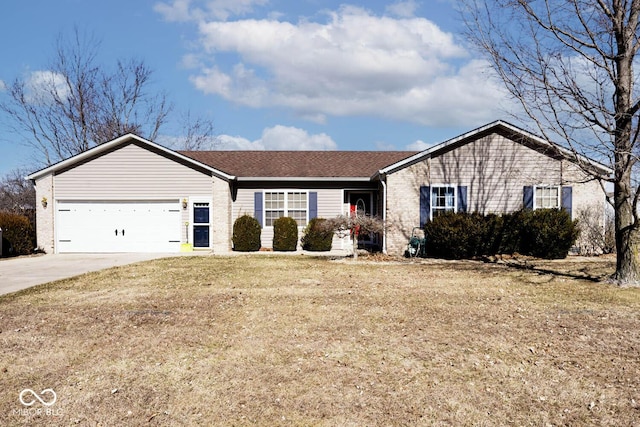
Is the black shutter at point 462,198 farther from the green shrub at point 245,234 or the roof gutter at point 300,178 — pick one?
the green shrub at point 245,234

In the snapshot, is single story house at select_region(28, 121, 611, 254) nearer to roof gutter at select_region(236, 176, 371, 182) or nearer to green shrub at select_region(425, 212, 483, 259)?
roof gutter at select_region(236, 176, 371, 182)

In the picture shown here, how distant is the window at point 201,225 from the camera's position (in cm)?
1800

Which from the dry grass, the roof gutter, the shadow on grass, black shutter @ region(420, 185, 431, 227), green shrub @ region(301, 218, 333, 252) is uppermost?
the roof gutter

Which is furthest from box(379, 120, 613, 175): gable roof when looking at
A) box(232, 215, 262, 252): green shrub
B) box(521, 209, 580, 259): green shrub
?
box(232, 215, 262, 252): green shrub

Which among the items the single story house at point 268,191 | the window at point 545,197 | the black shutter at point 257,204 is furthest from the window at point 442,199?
the black shutter at point 257,204

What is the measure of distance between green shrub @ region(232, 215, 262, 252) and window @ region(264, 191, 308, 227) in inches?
40.5

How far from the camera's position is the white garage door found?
18062 mm

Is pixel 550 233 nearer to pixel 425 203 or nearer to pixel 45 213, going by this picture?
pixel 425 203

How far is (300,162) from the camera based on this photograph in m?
20.2

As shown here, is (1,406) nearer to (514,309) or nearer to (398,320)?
(398,320)

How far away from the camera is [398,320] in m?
6.92

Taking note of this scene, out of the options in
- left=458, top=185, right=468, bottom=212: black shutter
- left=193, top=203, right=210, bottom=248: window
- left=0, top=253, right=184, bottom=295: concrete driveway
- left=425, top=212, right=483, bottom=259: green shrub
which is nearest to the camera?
left=0, top=253, right=184, bottom=295: concrete driveway

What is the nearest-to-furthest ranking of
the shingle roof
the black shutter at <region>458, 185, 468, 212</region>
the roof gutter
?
the black shutter at <region>458, 185, 468, 212</region>, the roof gutter, the shingle roof

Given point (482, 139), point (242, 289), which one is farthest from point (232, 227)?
point (482, 139)
